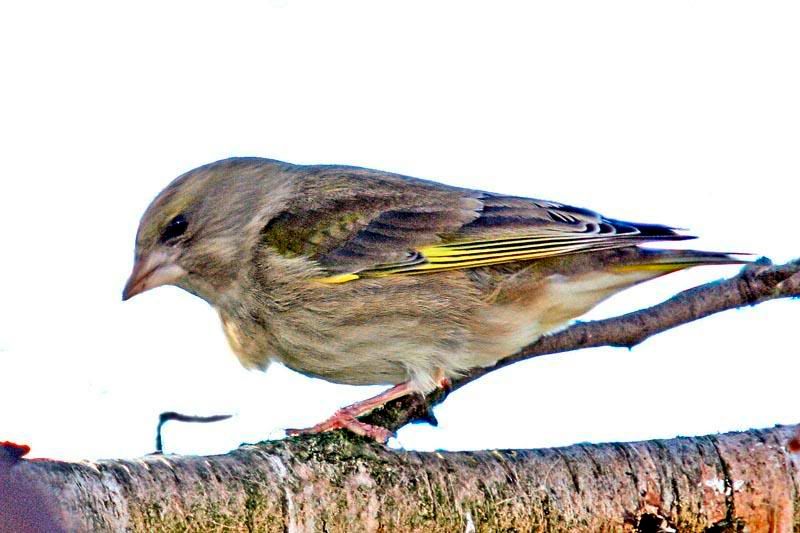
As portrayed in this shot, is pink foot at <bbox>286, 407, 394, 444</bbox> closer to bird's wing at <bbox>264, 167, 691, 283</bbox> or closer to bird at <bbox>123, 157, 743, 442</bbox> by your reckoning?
bird at <bbox>123, 157, 743, 442</bbox>

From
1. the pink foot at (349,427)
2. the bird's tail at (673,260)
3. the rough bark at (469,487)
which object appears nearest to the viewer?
the rough bark at (469,487)

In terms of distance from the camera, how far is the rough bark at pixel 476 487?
9.66 ft

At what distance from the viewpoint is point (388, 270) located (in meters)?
4.96

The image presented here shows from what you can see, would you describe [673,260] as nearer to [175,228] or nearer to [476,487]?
[476,487]

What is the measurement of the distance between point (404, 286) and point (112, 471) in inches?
93.9

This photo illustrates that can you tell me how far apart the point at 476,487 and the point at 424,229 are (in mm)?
1881

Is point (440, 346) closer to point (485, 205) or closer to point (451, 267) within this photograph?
point (451, 267)

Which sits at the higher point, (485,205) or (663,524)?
(485,205)

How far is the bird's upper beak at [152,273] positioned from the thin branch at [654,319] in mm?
1291

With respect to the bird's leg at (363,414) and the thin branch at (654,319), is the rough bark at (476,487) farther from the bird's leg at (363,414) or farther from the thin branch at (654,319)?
the thin branch at (654,319)

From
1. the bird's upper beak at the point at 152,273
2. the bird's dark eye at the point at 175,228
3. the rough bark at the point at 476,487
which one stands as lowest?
the rough bark at the point at 476,487

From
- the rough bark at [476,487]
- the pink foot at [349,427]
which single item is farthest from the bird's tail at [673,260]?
the pink foot at [349,427]

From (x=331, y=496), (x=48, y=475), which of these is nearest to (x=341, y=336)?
(x=331, y=496)

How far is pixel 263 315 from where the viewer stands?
482 centimetres
